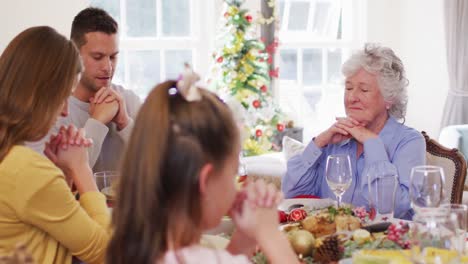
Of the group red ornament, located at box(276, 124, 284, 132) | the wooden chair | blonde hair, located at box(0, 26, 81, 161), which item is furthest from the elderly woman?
red ornament, located at box(276, 124, 284, 132)

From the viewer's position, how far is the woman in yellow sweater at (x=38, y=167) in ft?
6.05

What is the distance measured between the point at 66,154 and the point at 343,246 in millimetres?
852

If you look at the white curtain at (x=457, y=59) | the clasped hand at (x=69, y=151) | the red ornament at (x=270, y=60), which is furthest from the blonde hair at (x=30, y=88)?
the white curtain at (x=457, y=59)

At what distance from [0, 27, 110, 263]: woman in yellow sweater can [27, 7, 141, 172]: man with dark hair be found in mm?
832

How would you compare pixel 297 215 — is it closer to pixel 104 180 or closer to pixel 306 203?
pixel 306 203

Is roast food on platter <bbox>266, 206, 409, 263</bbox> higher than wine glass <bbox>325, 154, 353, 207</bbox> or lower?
lower

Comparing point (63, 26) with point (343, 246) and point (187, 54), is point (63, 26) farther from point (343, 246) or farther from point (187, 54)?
point (343, 246)

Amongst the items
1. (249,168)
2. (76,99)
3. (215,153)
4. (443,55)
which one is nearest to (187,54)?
(249,168)

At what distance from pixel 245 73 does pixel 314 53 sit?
1.15 metres

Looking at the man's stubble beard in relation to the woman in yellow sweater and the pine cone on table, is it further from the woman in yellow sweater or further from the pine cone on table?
the pine cone on table

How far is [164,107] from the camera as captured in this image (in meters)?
1.33

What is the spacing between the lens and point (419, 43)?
23.5ft

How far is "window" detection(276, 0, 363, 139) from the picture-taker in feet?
23.1

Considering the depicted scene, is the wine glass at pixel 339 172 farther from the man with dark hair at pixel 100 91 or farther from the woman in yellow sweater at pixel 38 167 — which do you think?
the man with dark hair at pixel 100 91
